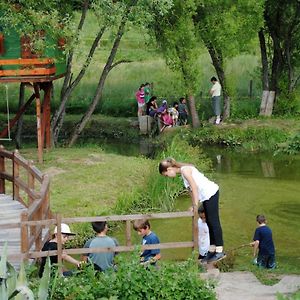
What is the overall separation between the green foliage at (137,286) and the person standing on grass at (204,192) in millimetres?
1370

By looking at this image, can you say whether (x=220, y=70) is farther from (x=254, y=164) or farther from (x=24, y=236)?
(x=24, y=236)

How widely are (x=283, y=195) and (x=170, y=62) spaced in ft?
28.8

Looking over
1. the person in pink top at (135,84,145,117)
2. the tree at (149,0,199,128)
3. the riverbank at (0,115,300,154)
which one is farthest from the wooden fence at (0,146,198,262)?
the person in pink top at (135,84,145,117)

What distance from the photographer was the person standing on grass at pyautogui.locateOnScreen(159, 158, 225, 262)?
11.3 m

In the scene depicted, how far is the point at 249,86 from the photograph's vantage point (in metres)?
35.2

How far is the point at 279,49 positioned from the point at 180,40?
5485mm

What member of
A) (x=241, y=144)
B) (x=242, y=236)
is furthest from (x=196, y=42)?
(x=242, y=236)

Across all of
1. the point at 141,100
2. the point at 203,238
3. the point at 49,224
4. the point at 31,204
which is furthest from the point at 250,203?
the point at 141,100

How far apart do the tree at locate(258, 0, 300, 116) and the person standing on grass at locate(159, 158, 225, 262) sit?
1939 centimetres

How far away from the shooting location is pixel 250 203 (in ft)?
62.8

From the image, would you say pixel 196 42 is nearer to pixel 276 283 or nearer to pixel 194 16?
pixel 194 16

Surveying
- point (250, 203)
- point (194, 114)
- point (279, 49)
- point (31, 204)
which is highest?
point (279, 49)

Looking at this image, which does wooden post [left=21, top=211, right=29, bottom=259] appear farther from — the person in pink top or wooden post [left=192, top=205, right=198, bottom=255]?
the person in pink top

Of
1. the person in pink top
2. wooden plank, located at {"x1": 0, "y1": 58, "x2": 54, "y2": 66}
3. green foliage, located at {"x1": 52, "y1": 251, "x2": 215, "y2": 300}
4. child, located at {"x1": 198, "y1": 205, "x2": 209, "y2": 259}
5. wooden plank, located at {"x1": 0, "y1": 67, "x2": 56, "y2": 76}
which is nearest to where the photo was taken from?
green foliage, located at {"x1": 52, "y1": 251, "x2": 215, "y2": 300}
